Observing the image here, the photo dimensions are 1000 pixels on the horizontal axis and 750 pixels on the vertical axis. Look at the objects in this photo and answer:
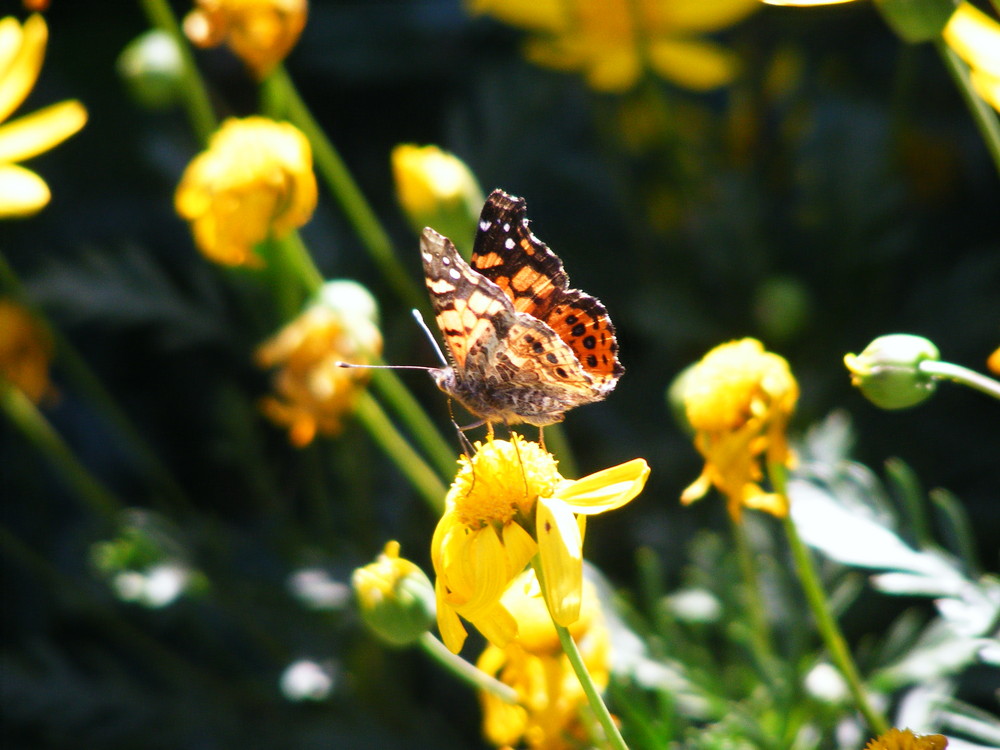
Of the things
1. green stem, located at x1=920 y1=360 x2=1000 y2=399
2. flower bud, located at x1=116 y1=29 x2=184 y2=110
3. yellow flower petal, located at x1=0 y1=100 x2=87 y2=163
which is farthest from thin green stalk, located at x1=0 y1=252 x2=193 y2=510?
green stem, located at x1=920 y1=360 x2=1000 y2=399

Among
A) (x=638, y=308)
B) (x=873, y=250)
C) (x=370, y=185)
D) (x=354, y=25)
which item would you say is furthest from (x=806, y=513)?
(x=354, y=25)

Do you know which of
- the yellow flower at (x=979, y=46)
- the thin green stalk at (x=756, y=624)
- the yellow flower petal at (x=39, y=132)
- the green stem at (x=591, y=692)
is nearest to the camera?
the green stem at (x=591, y=692)

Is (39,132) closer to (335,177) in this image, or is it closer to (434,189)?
(335,177)

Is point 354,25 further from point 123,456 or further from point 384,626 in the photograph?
point 384,626

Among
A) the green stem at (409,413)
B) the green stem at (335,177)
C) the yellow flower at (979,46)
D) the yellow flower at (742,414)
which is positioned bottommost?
the yellow flower at (742,414)

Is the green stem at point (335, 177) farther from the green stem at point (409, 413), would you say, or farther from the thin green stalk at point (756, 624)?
the thin green stalk at point (756, 624)

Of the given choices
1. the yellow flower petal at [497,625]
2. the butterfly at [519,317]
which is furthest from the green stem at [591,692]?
the butterfly at [519,317]
